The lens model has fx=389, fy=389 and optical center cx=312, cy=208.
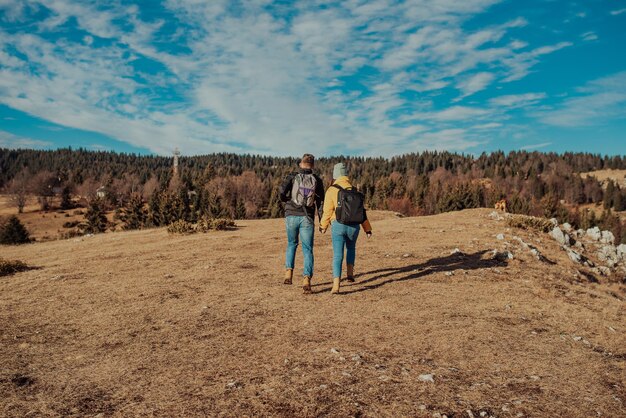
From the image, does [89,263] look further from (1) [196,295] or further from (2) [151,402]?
(2) [151,402]

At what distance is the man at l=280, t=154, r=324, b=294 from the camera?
9.12m

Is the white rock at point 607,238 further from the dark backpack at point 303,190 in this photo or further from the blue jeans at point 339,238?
the dark backpack at point 303,190

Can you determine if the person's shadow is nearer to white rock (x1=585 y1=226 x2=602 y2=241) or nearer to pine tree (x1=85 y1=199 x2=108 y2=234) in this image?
white rock (x1=585 y1=226 x2=602 y2=241)

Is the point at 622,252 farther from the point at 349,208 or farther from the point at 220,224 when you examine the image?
the point at 220,224

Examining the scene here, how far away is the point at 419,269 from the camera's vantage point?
39.7ft

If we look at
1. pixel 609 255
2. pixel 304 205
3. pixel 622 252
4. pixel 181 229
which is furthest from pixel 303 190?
pixel 622 252

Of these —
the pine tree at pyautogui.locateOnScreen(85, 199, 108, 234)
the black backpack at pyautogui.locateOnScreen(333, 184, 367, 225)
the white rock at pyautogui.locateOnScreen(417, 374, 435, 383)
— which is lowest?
the pine tree at pyautogui.locateOnScreen(85, 199, 108, 234)

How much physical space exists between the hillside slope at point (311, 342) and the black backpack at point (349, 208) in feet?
5.84

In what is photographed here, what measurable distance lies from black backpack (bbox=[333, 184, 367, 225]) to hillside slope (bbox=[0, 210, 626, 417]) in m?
1.78

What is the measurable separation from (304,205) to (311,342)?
3.68 m

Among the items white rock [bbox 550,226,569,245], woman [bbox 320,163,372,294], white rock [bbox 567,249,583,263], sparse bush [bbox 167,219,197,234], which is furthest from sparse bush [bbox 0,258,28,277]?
white rock [bbox 550,226,569,245]

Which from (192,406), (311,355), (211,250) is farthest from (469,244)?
(192,406)

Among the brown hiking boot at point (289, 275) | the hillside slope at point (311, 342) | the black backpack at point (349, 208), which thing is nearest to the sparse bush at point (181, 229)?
the hillside slope at point (311, 342)

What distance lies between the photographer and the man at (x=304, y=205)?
9.12m
